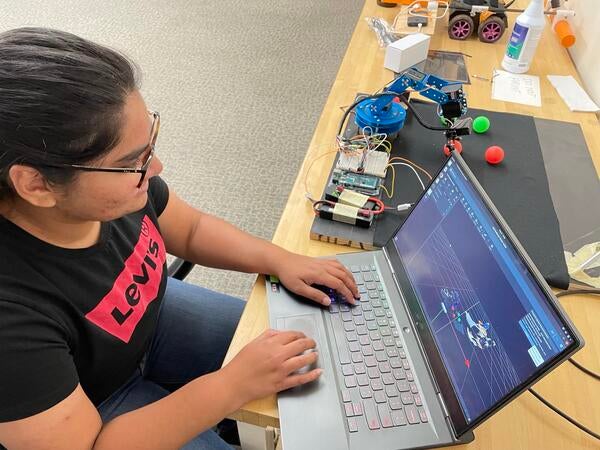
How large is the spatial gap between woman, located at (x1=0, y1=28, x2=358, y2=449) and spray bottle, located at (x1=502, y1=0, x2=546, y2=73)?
96 centimetres

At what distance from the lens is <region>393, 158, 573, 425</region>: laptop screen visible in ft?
1.79

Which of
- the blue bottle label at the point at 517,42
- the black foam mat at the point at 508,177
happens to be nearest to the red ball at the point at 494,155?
the black foam mat at the point at 508,177

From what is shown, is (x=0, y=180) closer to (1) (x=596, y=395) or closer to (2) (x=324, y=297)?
(2) (x=324, y=297)

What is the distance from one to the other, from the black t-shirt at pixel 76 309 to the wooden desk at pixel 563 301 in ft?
0.62

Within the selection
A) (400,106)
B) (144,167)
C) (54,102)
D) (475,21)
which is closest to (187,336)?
(144,167)

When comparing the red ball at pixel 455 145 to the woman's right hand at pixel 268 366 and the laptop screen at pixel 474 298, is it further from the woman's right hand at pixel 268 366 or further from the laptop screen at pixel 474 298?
the woman's right hand at pixel 268 366

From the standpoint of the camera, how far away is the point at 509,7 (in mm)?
1643

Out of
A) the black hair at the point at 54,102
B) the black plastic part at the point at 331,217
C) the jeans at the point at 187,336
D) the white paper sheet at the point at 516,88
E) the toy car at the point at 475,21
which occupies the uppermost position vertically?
the black hair at the point at 54,102

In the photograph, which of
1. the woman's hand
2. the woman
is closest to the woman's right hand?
the woman

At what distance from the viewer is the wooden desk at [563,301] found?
2.22 feet

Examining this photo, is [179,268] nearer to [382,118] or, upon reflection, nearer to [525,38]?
[382,118]

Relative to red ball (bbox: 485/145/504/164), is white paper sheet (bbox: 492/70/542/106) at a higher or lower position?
higher

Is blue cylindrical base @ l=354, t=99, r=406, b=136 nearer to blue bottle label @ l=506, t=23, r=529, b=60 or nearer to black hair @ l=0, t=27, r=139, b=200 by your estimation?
blue bottle label @ l=506, t=23, r=529, b=60

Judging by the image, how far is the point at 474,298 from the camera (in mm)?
652
